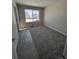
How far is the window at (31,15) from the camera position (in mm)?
8880

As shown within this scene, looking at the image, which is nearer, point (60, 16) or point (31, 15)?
point (60, 16)

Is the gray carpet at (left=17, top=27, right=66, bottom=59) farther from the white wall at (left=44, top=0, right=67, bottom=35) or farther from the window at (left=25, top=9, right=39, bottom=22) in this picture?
the window at (left=25, top=9, right=39, bottom=22)

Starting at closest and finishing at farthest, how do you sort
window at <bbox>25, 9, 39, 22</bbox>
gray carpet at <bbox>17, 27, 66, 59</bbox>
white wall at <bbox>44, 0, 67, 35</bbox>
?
gray carpet at <bbox>17, 27, 66, 59</bbox> < white wall at <bbox>44, 0, 67, 35</bbox> < window at <bbox>25, 9, 39, 22</bbox>

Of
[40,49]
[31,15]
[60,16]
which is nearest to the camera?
[40,49]

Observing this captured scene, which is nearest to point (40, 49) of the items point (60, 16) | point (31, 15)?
point (60, 16)

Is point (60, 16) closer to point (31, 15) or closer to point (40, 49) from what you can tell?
point (40, 49)

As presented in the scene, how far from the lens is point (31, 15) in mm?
9336

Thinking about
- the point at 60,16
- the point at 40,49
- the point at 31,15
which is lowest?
the point at 40,49

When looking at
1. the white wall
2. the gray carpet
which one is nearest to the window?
the white wall

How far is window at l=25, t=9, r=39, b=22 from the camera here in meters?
8.88
